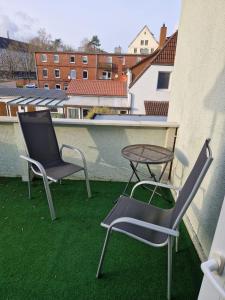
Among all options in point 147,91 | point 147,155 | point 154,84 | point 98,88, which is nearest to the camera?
point 147,155

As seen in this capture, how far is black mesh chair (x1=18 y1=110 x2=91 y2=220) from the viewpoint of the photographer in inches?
95.5

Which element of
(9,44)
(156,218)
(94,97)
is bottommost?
(156,218)

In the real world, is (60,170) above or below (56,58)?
below

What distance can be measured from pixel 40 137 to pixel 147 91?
1230 centimetres

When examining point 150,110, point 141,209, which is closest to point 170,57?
point 150,110

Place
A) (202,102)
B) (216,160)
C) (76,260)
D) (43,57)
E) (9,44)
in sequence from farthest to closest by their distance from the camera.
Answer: (9,44)
(43,57)
(202,102)
(76,260)
(216,160)

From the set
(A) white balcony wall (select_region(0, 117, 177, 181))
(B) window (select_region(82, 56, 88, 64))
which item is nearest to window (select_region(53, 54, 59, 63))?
Result: (B) window (select_region(82, 56, 88, 64))

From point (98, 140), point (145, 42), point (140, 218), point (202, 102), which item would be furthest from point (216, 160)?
point (145, 42)

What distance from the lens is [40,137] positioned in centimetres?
259

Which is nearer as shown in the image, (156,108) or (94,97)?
(156,108)

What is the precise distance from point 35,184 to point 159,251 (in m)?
2.05

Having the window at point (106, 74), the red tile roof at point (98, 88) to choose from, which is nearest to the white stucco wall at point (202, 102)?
the red tile roof at point (98, 88)

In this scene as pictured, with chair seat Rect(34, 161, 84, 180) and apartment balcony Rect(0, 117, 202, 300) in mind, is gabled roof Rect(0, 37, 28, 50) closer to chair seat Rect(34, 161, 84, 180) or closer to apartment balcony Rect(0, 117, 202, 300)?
apartment balcony Rect(0, 117, 202, 300)

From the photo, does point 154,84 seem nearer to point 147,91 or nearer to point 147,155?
point 147,91
